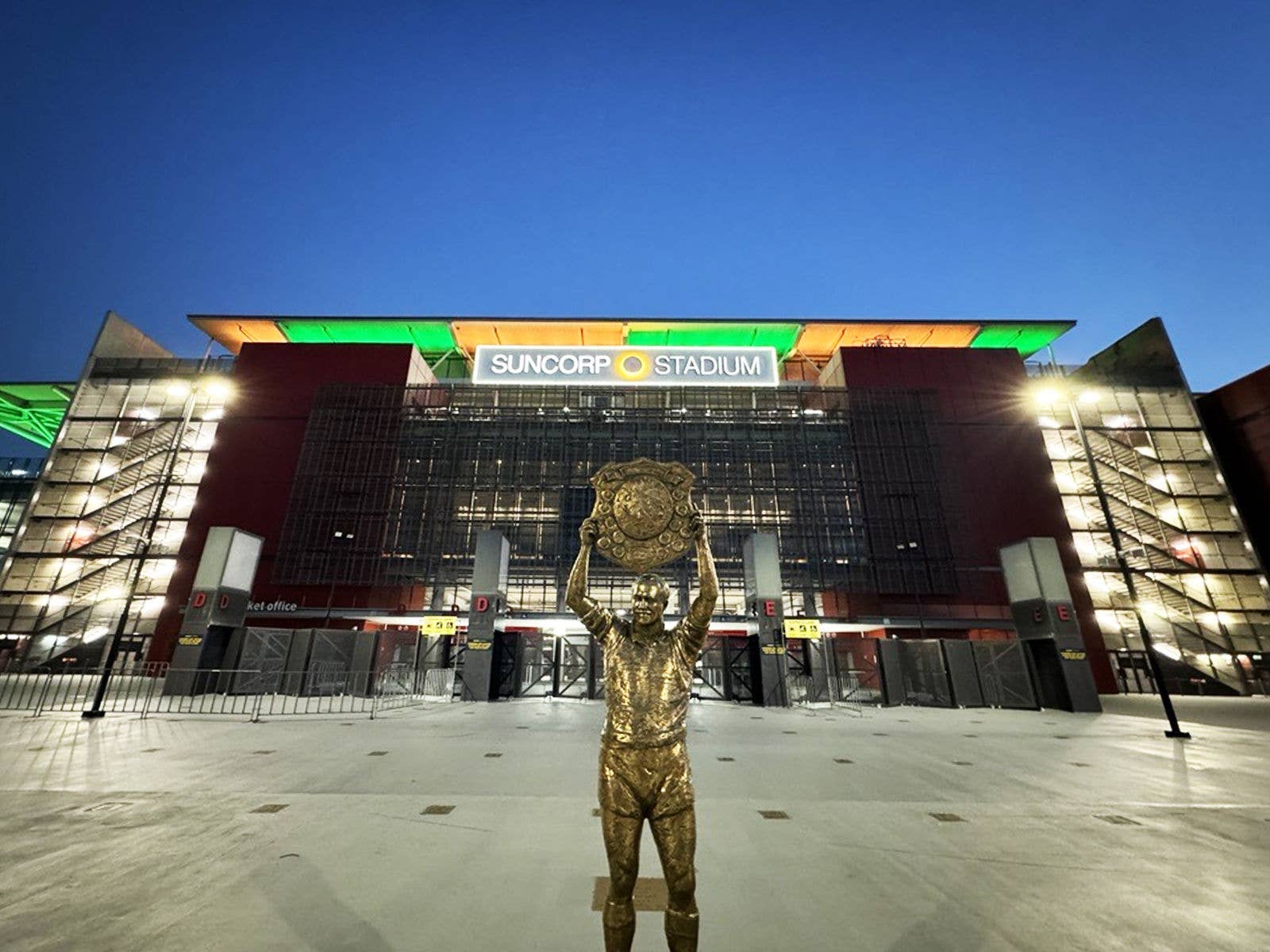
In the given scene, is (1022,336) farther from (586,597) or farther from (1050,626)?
(586,597)

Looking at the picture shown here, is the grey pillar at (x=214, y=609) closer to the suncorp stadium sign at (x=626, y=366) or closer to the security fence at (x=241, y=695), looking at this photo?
the security fence at (x=241, y=695)

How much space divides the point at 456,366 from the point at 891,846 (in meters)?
47.5

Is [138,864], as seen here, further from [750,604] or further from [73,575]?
[73,575]

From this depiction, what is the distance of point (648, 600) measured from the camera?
123 inches

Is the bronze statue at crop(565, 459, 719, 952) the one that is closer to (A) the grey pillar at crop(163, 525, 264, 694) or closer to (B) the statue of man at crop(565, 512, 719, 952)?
(B) the statue of man at crop(565, 512, 719, 952)

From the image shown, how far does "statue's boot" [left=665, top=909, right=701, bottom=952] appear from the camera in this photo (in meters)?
2.52

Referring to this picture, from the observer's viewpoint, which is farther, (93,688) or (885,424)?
(885,424)

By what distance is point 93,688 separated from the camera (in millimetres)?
20219

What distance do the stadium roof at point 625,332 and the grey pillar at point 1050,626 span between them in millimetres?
24615

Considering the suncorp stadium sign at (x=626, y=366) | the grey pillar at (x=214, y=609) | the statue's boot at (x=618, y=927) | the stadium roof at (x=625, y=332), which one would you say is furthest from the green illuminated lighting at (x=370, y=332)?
the statue's boot at (x=618, y=927)

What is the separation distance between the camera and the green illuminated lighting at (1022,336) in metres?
40.5

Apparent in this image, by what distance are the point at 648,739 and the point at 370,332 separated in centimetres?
4772

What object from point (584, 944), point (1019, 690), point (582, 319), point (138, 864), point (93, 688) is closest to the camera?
point (584, 944)

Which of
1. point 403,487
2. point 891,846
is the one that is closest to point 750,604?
point 891,846
